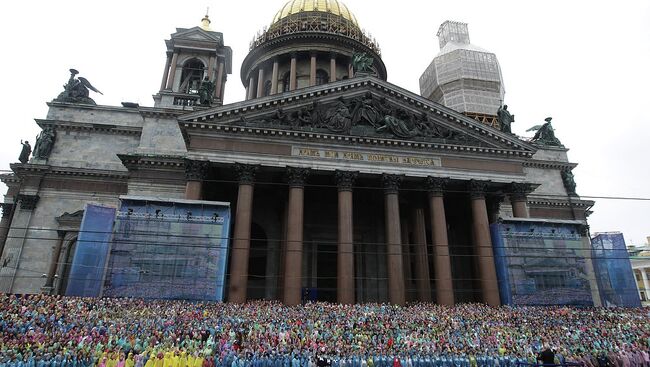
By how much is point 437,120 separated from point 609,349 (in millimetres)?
16290

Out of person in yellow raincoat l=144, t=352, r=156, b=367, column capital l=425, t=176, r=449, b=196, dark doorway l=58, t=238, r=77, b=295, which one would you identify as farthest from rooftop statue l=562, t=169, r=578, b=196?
dark doorway l=58, t=238, r=77, b=295

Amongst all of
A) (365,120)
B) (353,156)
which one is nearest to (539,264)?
(353,156)

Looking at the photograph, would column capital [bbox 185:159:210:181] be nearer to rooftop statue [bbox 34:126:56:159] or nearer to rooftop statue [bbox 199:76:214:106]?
rooftop statue [bbox 199:76:214:106]

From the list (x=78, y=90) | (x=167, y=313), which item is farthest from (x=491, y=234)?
(x=78, y=90)

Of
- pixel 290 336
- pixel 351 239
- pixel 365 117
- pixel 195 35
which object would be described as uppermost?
pixel 195 35

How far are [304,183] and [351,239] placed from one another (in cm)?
428

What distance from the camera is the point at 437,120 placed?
27.4m

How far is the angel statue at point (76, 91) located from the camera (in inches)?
1280

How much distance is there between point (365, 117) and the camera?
1044 inches

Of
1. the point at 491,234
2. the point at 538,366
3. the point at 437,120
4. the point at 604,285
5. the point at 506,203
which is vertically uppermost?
the point at 437,120

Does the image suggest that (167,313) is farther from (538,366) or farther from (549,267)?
(549,267)

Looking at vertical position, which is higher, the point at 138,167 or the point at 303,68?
the point at 303,68

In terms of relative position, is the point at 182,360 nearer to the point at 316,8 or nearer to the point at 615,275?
the point at 615,275

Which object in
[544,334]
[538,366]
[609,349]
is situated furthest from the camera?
[544,334]
